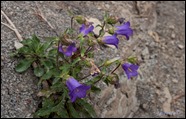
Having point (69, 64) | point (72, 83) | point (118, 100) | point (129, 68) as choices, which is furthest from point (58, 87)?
point (118, 100)

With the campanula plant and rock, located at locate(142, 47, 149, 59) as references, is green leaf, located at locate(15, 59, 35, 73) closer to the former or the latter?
the campanula plant

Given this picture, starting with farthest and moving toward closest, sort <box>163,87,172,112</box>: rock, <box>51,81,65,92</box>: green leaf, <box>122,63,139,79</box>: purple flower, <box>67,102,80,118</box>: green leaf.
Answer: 1. <box>163,87,172,112</box>: rock
2. <box>67,102,80,118</box>: green leaf
3. <box>51,81,65,92</box>: green leaf
4. <box>122,63,139,79</box>: purple flower

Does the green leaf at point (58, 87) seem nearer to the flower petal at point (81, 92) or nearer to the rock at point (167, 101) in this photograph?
the flower petal at point (81, 92)

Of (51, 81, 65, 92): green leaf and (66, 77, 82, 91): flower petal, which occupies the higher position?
(66, 77, 82, 91): flower petal

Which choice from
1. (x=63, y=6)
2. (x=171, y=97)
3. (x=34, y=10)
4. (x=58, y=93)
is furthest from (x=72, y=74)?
(x=171, y=97)

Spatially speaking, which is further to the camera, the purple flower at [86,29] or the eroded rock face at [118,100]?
the eroded rock face at [118,100]

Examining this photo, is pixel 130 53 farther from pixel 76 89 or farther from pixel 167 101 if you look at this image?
pixel 76 89

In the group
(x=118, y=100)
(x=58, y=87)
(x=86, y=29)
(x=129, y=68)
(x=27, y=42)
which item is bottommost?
(x=118, y=100)

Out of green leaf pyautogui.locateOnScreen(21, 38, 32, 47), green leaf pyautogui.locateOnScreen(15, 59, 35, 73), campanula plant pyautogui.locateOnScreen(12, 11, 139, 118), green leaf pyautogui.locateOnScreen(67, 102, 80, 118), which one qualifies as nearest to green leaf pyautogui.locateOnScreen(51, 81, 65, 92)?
campanula plant pyautogui.locateOnScreen(12, 11, 139, 118)

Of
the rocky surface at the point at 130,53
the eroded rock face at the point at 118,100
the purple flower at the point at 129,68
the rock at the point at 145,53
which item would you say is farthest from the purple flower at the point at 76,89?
the rock at the point at 145,53
